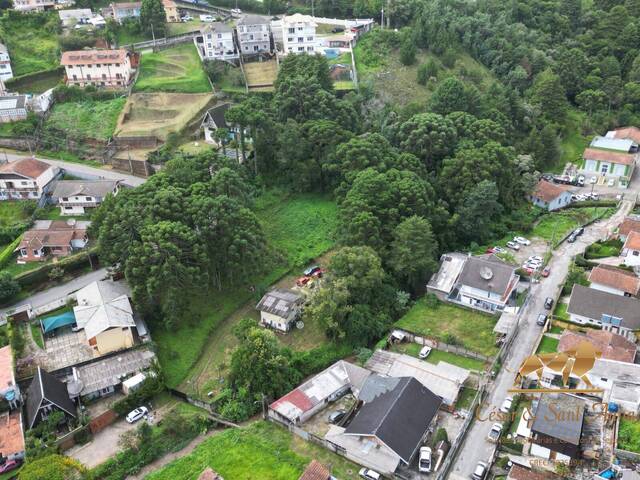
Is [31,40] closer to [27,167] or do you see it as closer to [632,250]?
A: [27,167]

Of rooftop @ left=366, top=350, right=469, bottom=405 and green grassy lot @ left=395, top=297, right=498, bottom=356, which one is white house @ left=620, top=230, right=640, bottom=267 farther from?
rooftop @ left=366, top=350, right=469, bottom=405

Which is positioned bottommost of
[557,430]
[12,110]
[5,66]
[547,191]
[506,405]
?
[506,405]

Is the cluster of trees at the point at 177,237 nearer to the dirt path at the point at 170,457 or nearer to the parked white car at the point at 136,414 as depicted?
the parked white car at the point at 136,414

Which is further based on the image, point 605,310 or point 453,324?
point 453,324

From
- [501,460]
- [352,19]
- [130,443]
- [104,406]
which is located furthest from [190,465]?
[352,19]

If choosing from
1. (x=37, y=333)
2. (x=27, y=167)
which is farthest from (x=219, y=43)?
(x=37, y=333)

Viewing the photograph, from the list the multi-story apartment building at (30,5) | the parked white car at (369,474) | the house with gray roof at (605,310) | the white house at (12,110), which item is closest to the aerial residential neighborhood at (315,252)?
the parked white car at (369,474)
